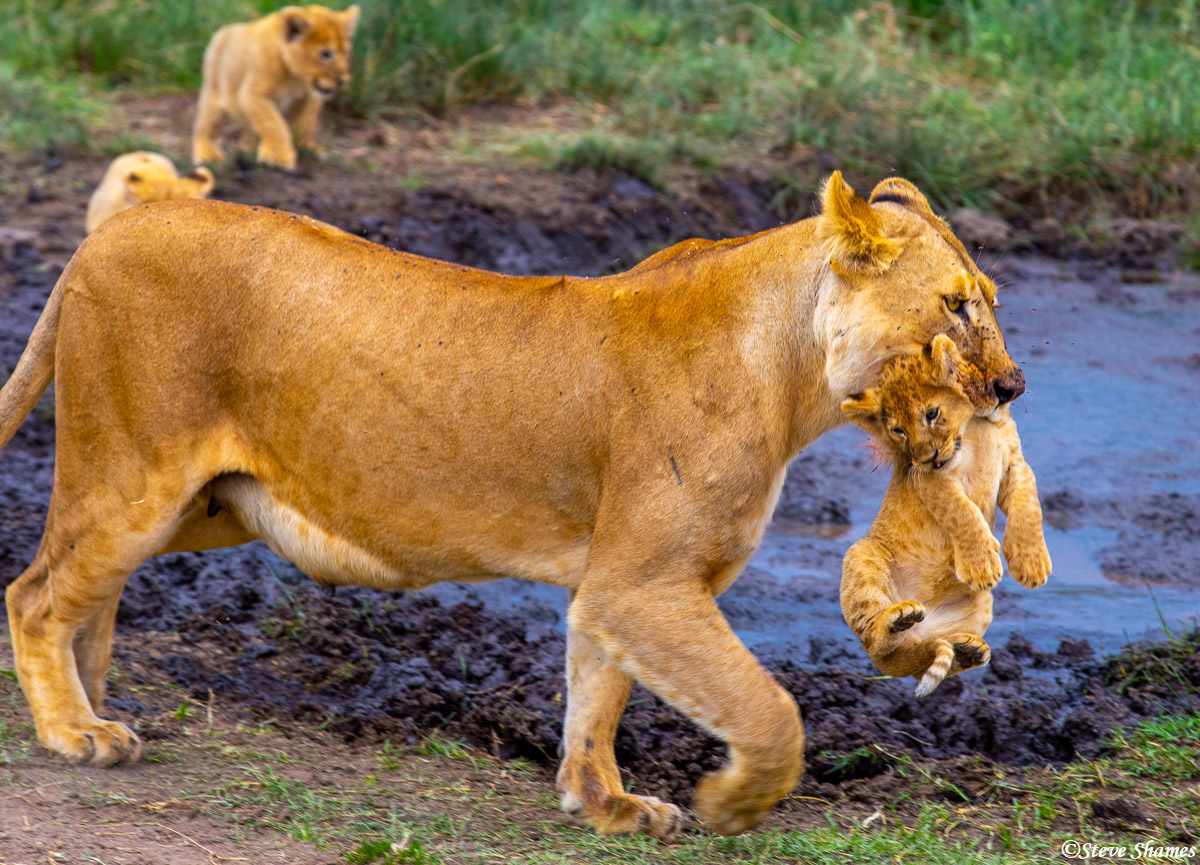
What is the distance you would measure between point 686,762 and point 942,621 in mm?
1114

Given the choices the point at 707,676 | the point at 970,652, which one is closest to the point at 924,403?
the point at 970,652

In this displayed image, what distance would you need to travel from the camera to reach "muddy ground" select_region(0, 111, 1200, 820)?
4.42 m

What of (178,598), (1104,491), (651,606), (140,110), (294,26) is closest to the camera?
(651,606)

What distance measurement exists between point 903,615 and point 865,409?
48cm

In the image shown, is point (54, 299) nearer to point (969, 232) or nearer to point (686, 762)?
point (686, 762)

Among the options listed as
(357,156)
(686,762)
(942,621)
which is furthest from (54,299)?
(357,156)

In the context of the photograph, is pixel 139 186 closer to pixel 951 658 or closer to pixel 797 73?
pixel 797 73

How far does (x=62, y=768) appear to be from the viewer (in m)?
3.80

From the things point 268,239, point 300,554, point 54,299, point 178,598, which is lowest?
point 178,598

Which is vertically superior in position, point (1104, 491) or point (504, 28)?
point (504, 28)

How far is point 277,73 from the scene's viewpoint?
9.35 meters

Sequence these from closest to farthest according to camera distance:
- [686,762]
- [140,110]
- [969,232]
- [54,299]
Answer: [54,299]
[686,762]
[969,232]
[140,110]

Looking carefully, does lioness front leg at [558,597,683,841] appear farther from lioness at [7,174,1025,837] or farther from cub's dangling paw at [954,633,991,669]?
cub's dangling paw at [954,633,991,669]

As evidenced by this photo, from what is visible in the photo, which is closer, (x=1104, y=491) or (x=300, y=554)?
(x=300, y=554)
